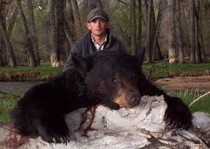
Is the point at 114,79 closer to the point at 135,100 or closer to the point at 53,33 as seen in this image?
the point at 135,100

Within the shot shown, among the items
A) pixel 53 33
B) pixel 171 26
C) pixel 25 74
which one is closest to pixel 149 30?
pixel 171 26

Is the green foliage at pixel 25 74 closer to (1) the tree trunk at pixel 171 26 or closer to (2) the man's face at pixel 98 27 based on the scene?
(1) the tree trunk at pixel 171 26

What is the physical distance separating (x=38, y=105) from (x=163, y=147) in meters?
1.05

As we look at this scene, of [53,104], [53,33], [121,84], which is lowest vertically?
[53,104]

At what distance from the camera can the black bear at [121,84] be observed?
3.33 meters

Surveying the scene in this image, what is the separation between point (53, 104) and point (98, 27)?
10.5 feet

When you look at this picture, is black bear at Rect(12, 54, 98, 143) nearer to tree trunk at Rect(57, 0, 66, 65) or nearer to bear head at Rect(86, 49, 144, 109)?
bear head at Rect(86, 49, 144, 109)

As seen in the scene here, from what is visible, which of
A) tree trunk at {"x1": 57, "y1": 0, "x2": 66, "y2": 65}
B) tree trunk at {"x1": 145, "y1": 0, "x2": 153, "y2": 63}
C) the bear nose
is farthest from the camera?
tree trunk at {"x1": 145, "y1": 0, "x2": 153, "y2": 63}

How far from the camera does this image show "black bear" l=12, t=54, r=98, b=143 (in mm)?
3248

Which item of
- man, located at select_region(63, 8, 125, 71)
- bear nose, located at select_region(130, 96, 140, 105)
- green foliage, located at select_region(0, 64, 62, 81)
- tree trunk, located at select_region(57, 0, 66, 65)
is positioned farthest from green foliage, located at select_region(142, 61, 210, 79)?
bear nose, located at select_region(130, 96, 140, 105)

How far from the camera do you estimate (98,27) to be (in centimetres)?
653

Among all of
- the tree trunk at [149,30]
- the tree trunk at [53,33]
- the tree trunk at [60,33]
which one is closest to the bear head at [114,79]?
the tree trunk at [53,33]

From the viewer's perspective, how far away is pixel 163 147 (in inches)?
133

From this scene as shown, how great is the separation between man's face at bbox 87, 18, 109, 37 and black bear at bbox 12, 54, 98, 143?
265 cm
